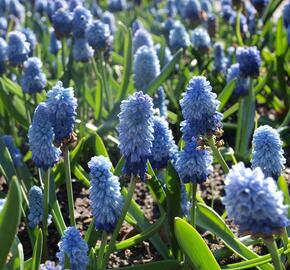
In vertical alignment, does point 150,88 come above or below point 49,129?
above

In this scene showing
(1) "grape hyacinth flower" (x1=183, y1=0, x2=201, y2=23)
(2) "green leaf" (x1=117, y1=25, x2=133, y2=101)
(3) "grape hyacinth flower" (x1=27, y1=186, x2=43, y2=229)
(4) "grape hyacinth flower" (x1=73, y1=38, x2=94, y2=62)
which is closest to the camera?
(3) "grape hyacinth flower" (x1=27, y1=186, x2=43, y2=229)

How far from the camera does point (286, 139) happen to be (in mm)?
3592

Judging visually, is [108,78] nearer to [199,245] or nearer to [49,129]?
[49,129]

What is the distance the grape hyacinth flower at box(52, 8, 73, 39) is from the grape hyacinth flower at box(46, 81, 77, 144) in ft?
5.24

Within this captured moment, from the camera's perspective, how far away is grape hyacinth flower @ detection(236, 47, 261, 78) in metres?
3.40

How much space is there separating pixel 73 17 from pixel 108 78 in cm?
48

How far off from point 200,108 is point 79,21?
1884 mm

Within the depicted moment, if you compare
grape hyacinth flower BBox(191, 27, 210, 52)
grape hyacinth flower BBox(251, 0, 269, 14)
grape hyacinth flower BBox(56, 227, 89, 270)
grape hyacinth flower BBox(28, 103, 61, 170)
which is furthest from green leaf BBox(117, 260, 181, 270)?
grape hyacinth flower BBox(251, 0, 269, 14)

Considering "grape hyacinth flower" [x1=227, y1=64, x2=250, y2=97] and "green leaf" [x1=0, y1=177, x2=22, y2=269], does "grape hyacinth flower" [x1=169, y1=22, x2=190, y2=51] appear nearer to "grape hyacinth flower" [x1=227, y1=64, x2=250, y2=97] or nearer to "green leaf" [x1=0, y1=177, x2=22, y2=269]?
"grape hyacinth flower" [x1=227, y1=64, x2=250, y2=97]

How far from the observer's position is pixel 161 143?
7.94 feet

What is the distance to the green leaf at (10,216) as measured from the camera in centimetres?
190

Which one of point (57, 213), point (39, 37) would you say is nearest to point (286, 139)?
point (57, 213)

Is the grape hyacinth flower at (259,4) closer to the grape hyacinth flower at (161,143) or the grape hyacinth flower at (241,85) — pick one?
the grape hyacinth flower at (241,85)

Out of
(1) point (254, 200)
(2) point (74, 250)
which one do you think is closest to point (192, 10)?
(2) point (74, 250)
